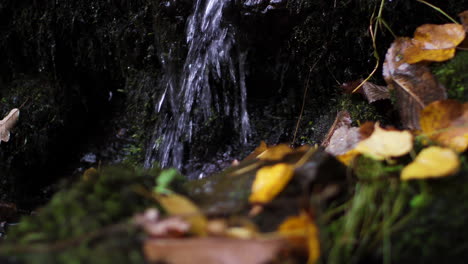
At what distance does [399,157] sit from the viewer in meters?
1.34

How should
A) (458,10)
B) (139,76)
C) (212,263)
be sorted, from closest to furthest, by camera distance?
(212,263) < (458,10) < (139,76)

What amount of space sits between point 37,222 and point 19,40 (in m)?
2.77

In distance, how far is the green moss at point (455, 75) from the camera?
1.60 meters

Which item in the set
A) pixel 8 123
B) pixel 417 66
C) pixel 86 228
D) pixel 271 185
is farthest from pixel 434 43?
pixel 8 123

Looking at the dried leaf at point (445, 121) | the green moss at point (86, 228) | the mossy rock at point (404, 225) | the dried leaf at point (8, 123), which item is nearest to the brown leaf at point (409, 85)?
the dried leaf at point (445, 121)

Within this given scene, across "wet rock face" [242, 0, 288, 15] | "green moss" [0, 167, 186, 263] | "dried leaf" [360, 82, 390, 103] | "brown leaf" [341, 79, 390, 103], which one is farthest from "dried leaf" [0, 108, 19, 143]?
"dried leaf" [360, 82, 390, 103]

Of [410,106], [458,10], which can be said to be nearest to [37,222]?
[410,106]

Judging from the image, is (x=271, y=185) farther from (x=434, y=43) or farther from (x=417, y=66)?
(x=434, y=43)

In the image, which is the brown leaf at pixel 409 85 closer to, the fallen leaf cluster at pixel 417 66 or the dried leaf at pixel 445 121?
the fallen leaf cluster at pixel 417 66

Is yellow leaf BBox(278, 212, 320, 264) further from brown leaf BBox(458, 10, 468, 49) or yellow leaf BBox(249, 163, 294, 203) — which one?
brown leaf BBox(458, 10, 468, 49)

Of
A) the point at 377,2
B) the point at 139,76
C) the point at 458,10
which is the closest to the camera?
the point at 458,10

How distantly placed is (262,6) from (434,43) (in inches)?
39.5

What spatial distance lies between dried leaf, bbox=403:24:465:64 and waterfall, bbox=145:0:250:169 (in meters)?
1.10

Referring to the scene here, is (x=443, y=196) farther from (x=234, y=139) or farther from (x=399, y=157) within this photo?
(x=234, y=139)
